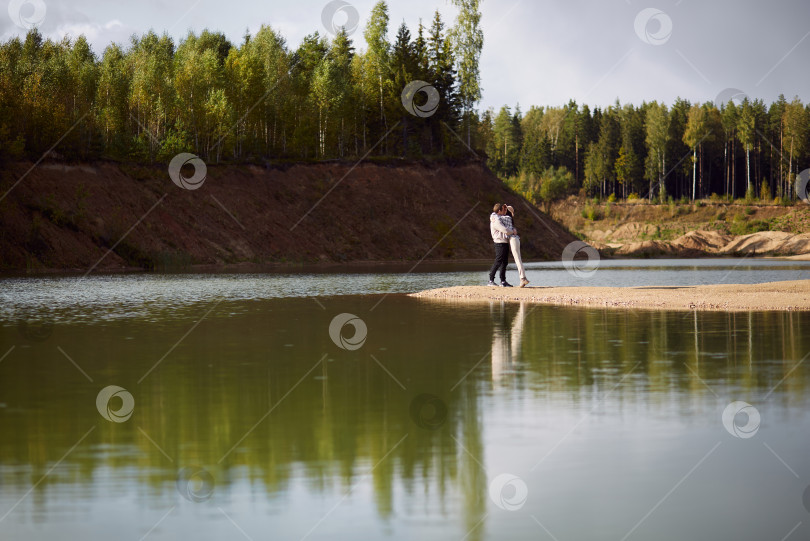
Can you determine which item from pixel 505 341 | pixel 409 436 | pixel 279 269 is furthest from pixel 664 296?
pixel 279 269

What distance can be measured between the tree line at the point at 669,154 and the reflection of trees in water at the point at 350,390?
12682 cm

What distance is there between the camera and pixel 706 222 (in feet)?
427

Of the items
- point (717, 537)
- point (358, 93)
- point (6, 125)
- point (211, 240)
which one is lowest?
point (717, 537)

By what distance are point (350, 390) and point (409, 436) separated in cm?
269

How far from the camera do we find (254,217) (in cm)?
7619

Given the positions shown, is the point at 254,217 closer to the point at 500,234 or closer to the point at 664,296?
the point at 500,234

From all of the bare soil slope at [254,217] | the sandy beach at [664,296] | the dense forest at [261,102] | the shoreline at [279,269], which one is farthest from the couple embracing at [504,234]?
the dense forest at [261,102]

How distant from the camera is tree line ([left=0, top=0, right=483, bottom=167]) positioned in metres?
72.6

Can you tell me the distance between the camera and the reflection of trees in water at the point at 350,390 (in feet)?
23.5

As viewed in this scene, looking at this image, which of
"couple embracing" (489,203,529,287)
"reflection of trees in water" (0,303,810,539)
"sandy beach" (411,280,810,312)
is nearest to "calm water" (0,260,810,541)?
"reflection of trees in water" (0,303,810,539)

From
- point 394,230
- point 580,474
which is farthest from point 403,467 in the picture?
point 394,230

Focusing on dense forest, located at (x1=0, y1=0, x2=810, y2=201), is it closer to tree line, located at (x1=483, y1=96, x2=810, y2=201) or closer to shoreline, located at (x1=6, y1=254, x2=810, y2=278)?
tree line, located at (x1=483, y1=96, x2=810, y2=201)

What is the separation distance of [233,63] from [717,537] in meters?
88.8

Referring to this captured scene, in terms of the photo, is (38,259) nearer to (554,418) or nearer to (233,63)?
(233,63)
